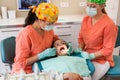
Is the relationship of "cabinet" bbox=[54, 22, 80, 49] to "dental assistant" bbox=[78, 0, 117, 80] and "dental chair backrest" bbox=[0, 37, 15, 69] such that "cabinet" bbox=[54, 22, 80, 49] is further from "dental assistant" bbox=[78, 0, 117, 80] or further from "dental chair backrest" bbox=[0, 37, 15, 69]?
"dental chair backrest" bbox=[0, 37, 15, 69]

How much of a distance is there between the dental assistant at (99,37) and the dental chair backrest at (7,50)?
0.63 metres

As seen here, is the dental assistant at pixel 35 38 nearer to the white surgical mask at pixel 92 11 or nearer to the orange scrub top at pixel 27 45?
the orange scrub top at pixel 27 45

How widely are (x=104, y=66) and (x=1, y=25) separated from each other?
50.2 inches

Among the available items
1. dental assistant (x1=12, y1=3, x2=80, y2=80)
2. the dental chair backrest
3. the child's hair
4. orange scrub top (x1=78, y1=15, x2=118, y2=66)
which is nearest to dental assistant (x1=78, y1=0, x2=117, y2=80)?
orange scrub top (x1=78, y1=15, x2=118, y2=66)

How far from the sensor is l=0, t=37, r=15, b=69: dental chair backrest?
179cm

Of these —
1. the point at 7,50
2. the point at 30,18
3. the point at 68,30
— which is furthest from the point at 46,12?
the point at 68,30

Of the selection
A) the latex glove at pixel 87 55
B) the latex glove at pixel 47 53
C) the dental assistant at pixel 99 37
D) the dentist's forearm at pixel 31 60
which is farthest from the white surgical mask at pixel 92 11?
the dentist's forearm at pixel 31 60

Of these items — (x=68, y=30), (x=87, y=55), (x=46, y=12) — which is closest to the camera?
(x=46, y=12)

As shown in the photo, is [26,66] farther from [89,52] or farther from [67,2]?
[67,2]

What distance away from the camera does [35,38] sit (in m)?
1.75

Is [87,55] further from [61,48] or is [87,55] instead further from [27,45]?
[27,45]

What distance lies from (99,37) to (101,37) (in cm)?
2

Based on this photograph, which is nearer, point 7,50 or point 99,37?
point 7,50

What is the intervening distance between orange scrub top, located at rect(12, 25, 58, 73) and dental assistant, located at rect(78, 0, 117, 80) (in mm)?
382
